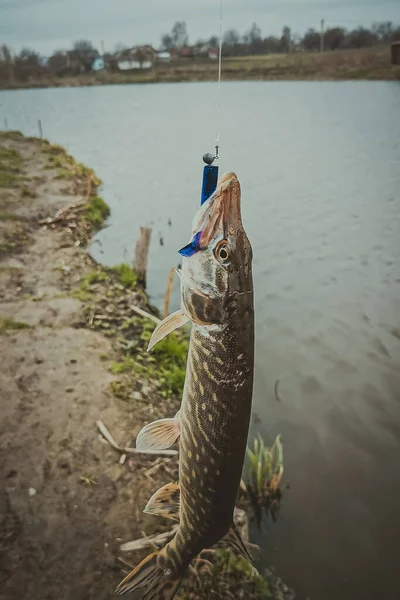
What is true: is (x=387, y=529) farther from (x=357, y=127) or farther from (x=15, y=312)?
(x=357, y=127)

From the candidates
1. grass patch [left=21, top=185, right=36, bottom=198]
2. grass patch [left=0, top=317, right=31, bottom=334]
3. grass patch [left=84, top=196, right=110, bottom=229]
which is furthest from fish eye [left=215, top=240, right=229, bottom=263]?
grass patch [left=21, top=185, right=36, bottom=198]

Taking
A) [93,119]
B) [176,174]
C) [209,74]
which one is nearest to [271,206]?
[176,174]

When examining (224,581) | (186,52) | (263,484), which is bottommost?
(263,484)

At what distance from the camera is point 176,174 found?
2323 centimetres

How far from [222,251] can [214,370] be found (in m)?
0.58

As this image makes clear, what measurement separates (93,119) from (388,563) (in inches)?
1627

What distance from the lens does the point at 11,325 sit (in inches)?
305

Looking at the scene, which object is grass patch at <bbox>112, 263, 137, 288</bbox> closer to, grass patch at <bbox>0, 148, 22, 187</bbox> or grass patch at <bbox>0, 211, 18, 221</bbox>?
grass patch at <bbox>0, 211, 18, 221</bbox>

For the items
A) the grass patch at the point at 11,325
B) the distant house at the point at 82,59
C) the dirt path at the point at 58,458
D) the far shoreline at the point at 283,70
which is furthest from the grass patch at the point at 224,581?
the distant house at the point at 82,59

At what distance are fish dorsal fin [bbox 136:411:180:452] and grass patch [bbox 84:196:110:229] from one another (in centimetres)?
1363

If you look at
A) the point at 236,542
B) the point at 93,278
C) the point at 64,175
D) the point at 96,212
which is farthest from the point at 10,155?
the point at 236,542

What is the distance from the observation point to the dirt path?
4.11 m

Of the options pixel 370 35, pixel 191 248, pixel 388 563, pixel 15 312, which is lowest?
pixel 388 563

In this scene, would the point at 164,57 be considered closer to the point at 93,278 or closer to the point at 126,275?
the point at 126,275
